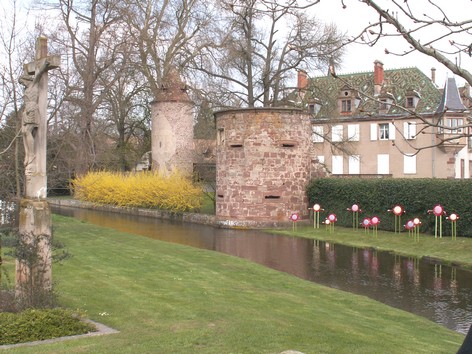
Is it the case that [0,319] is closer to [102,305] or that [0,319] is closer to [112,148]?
[102,305]

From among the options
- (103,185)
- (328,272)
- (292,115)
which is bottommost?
(328,272)

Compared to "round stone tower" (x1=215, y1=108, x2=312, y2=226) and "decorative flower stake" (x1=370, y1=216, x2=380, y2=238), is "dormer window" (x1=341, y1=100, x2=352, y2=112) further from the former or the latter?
"decorative flower stake" (x1=370, y1=216, x2=380, y2=238)

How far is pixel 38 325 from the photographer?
6082 mm

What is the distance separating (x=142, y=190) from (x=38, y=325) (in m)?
26.0

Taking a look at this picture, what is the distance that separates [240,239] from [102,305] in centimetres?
1285

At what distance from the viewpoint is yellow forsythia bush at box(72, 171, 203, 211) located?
94.9 ft

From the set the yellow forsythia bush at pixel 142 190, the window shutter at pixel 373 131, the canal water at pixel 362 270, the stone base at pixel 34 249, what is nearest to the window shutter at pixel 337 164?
the window shutter at pixel 373 131

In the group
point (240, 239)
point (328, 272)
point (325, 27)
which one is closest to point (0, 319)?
point (328, 272)

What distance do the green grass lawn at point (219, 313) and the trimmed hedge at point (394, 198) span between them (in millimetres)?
9267

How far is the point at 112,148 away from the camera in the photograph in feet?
149

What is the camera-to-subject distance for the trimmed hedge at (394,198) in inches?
768

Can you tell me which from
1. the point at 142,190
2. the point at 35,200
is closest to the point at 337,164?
the point at 142,190

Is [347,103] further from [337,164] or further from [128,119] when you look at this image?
[128,119]

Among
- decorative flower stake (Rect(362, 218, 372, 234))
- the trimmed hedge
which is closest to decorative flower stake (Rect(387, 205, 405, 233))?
the trimmed hedge
